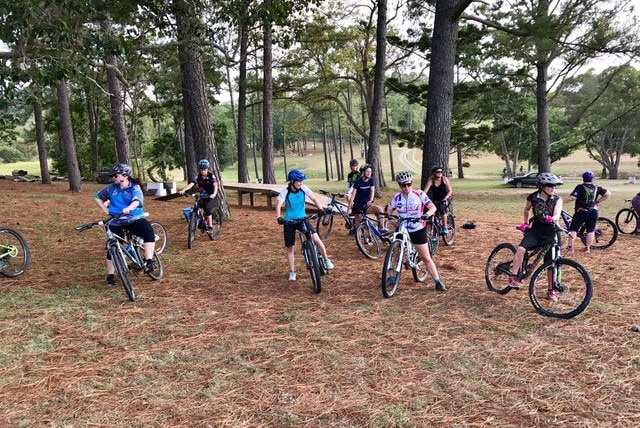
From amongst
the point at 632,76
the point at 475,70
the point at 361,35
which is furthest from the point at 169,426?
the point at 632,76

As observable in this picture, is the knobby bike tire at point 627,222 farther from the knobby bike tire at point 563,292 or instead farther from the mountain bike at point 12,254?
the mountain bike at point 12,254

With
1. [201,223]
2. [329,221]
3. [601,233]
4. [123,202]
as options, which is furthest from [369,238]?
[601,233]

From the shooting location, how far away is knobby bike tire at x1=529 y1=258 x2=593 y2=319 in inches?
195

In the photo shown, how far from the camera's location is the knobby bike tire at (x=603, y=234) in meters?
8.84

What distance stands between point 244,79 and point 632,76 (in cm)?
3718

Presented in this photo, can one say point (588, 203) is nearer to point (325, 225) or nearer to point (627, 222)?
point (627, 222)

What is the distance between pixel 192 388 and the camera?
366 centimetres

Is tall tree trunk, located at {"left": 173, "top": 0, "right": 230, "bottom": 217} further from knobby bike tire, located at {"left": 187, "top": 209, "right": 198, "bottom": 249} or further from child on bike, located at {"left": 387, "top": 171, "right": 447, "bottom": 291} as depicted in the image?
child on bike, located at {"left": 387, "top": 171, "right": 447, "bottom": 291}

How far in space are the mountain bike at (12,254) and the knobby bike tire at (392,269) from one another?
6.04m

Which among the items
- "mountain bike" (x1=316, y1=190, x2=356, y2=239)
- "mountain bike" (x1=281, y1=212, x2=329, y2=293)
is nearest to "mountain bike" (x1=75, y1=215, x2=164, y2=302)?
"mountain bike" (x1=281, y1=212, x2=329, y2=293)

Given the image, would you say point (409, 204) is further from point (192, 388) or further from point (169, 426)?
point (169, 426)

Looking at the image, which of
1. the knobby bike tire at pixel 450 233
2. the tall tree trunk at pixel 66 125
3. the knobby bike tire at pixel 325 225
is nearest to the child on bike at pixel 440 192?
the knobby bike tire at pixel 450 233

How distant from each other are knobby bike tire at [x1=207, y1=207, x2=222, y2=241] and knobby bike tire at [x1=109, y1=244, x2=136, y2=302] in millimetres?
3680

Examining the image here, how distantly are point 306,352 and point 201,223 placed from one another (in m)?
5.96
